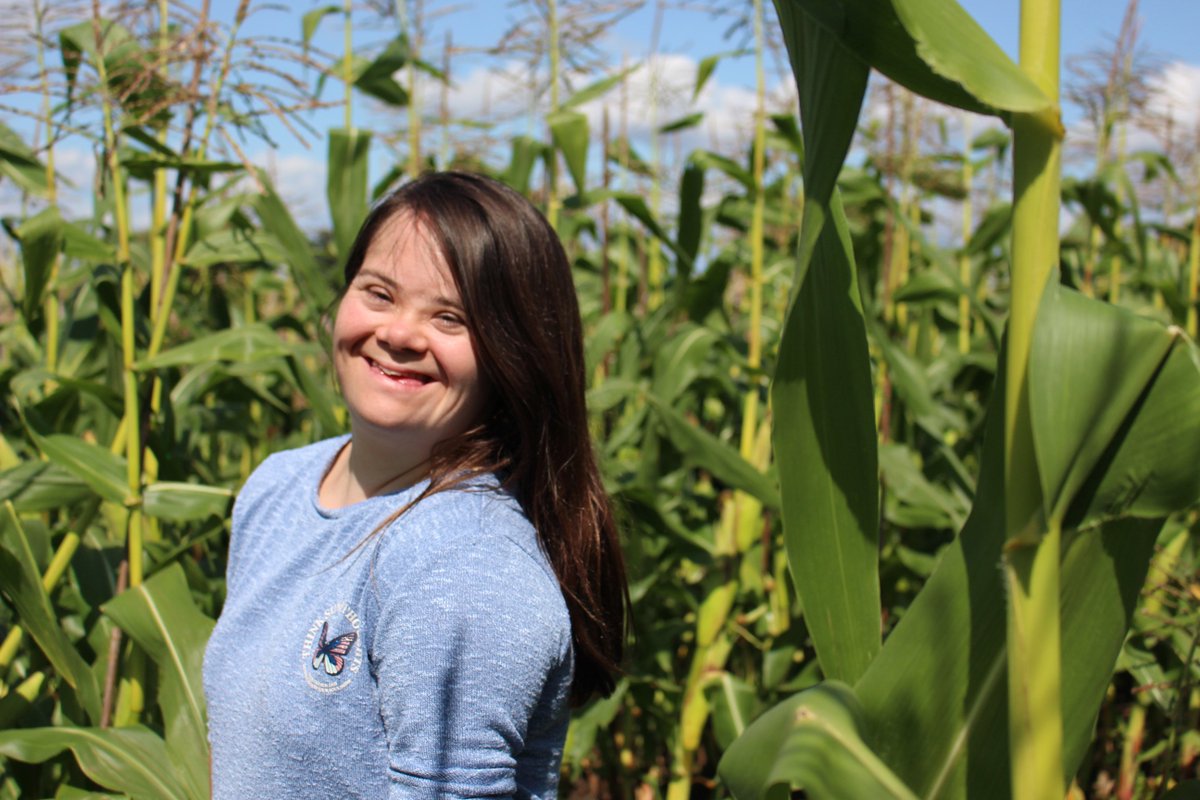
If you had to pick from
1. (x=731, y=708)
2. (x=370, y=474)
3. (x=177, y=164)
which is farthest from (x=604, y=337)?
(x=370, y=474)

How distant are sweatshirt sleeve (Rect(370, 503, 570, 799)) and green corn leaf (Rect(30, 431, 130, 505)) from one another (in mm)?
1101

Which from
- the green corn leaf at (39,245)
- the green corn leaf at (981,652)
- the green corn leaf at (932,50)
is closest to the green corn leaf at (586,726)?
the green corn leaf at (39,245)

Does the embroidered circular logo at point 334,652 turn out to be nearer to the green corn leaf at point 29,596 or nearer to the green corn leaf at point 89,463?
the green corn leaf at point 29,596

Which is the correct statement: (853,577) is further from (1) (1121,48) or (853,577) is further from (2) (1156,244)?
(2) (1156,244)

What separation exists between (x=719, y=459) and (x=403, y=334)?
126 centimetres

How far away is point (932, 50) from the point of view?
767 millimetres

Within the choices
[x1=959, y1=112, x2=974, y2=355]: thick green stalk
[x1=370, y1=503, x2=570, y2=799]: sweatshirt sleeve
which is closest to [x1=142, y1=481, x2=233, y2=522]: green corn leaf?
[x1=370, y1=503, x2=570, y2=799]: sweatshirt sleeve

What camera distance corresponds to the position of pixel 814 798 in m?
0.80

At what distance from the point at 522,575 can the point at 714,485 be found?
2.63 metres

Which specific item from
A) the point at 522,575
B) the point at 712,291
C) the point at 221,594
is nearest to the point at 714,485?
the point at 712,291

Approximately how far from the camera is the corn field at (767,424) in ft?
2.67

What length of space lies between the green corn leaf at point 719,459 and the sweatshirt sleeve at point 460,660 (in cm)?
126

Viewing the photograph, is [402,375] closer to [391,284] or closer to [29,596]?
[391,284]

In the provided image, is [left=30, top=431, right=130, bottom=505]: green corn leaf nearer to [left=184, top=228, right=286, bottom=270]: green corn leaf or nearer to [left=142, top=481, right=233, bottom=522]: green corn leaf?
[left=142, top=481, right=233, bottom=522]: green corn leaf
